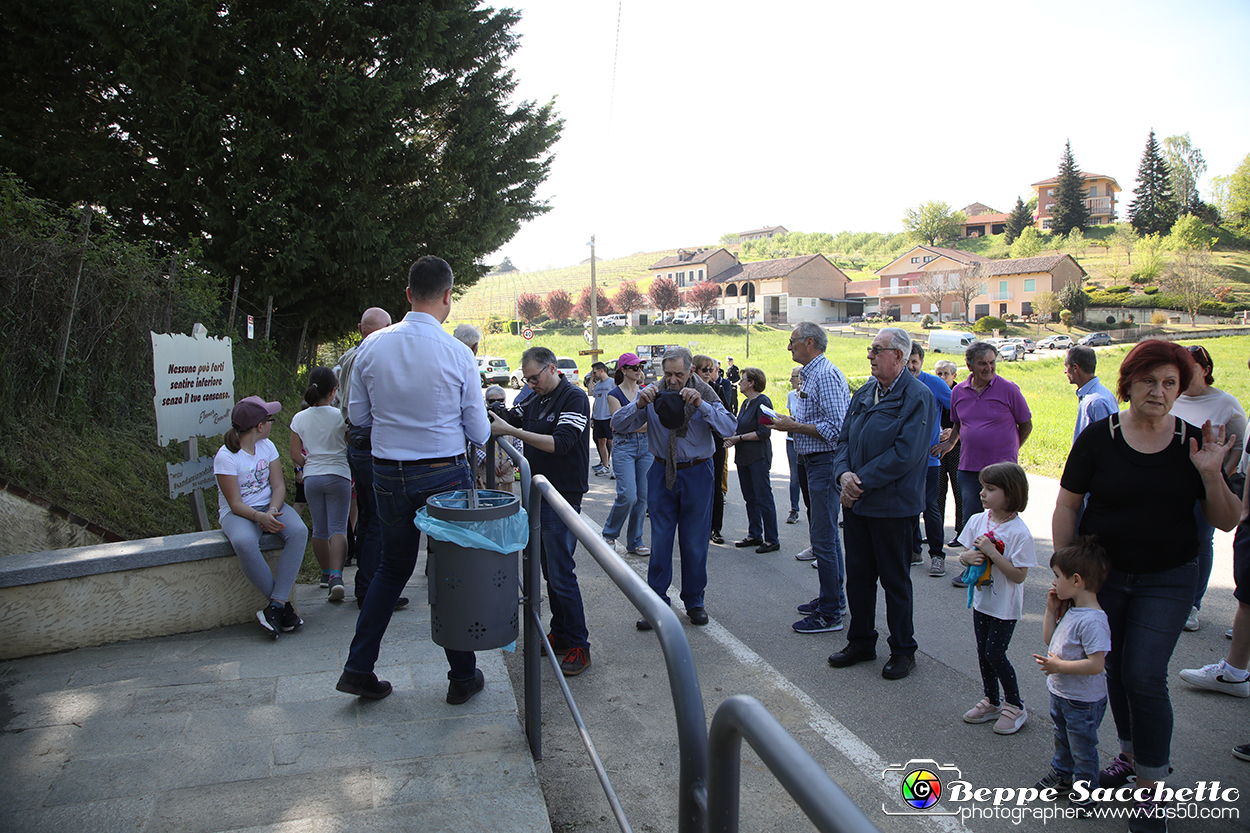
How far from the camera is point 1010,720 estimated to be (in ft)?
12.2

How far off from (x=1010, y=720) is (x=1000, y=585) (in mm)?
682

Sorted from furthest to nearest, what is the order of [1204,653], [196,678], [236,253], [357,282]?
1. [357,282]
2. [236,253]
3. [1204,653]
4. [196,678]

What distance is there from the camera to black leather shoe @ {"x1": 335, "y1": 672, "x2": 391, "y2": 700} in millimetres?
3471

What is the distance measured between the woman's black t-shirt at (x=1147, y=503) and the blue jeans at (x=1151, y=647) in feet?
0.22

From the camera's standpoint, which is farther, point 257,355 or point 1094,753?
point 257,355

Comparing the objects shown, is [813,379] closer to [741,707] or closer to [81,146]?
[741,707]

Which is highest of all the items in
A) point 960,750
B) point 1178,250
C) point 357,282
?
point 1178,250

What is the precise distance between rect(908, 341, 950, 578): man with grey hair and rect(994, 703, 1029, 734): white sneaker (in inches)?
106

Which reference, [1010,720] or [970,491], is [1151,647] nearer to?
[1010,720]

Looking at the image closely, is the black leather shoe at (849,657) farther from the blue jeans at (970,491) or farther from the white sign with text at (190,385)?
the white sign with text at (190,385)

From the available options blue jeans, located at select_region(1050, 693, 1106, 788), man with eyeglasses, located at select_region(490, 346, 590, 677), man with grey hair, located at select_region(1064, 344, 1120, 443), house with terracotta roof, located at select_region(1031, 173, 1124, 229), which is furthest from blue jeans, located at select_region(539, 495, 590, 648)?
house with terracotta roof, located at select_region(1031, 173, 1124, 229)

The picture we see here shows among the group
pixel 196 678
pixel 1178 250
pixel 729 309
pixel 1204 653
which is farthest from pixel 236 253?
pixel 1178 250

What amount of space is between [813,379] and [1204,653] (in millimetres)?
3048

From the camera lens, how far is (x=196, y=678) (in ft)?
12.8
